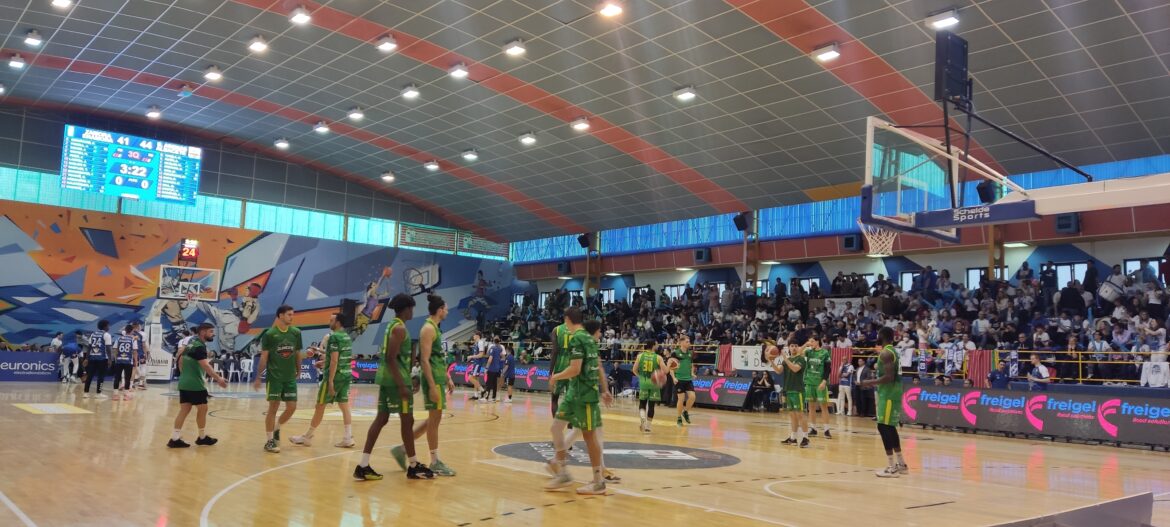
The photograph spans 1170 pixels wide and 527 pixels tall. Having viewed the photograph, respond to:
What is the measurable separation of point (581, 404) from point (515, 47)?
14.9 metres

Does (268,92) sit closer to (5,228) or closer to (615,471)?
(5,228)

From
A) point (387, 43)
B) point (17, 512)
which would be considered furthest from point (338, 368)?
point (387, 43)

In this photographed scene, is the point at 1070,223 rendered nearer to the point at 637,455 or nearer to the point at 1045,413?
the point at 1045,413

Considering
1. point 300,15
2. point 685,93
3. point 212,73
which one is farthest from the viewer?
point 212,73

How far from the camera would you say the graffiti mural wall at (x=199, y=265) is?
30.3m

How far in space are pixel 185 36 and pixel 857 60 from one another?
17940 millimetres

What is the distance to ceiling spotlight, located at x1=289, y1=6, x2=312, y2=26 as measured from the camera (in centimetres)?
2028

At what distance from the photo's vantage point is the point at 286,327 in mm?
11242

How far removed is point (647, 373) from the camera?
15883 millimetres

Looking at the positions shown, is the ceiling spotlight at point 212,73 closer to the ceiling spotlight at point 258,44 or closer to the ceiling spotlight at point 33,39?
the ceiling spotlight at point 258,44

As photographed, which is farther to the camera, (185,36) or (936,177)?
(185,36)

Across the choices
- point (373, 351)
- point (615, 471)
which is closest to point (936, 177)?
point (615, 471)

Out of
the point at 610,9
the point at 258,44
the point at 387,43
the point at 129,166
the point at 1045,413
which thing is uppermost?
the point at 258,44

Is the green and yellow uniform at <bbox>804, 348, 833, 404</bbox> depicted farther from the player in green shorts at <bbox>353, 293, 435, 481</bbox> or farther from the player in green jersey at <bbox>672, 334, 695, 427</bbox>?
the player in green shorts at <bbox>353, 293, 435, 481</bbox>
